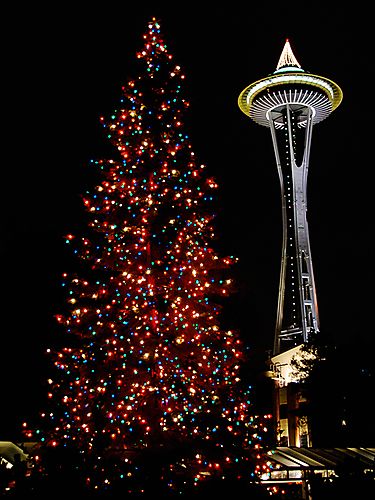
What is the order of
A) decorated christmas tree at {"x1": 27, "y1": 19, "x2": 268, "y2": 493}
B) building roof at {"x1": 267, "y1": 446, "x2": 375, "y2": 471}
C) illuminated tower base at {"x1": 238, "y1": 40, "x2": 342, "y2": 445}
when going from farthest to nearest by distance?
illuminated tower base at {"x1": 238, "y1": 40, "x2": 342, "y2": 445} → building roof at {"x1": 267, "y1": 446, "x2": 375, "y2": 471} → decorated christmas tree at {"x1": 27, "y1": 19, "x2": 268, "y2": 493}

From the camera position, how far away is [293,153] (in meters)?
53.3

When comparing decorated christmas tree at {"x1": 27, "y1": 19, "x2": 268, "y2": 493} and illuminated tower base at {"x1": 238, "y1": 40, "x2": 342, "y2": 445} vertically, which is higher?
illuminated tower base at {"x1": 238, "y1": 40, "x2": 342, "y2": 445}

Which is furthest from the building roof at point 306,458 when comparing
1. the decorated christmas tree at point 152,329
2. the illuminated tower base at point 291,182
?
the illuminated tower base at point 291,182

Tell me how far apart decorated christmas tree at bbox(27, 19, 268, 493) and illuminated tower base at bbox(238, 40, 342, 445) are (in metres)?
33.4

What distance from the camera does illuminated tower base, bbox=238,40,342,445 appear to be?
49.0 metres

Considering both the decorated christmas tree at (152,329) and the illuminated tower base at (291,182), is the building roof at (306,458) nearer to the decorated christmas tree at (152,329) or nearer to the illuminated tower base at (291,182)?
the decorated christmas tree at (152,329)

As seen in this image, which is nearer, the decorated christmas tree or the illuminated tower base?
the decorated christmas tree

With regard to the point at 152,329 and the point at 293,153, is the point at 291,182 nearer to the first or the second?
the point at 293,153

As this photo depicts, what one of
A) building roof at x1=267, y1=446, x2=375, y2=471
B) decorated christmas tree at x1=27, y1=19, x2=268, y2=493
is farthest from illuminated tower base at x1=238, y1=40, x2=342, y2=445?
decorated christmas tree at x1=27, y1=19, x2=268, y2=493

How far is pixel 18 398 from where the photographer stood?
73.5ft

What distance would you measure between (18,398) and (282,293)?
29.6 meters

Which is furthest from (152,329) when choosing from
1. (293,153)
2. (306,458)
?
(293,153)

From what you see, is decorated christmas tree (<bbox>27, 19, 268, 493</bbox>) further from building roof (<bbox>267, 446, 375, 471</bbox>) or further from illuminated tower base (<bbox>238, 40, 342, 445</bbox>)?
illuminated tower base (<bbox>238, 40, 342, 445</bbox>)

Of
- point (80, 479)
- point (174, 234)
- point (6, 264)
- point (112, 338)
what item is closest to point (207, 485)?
point (80, 479)
